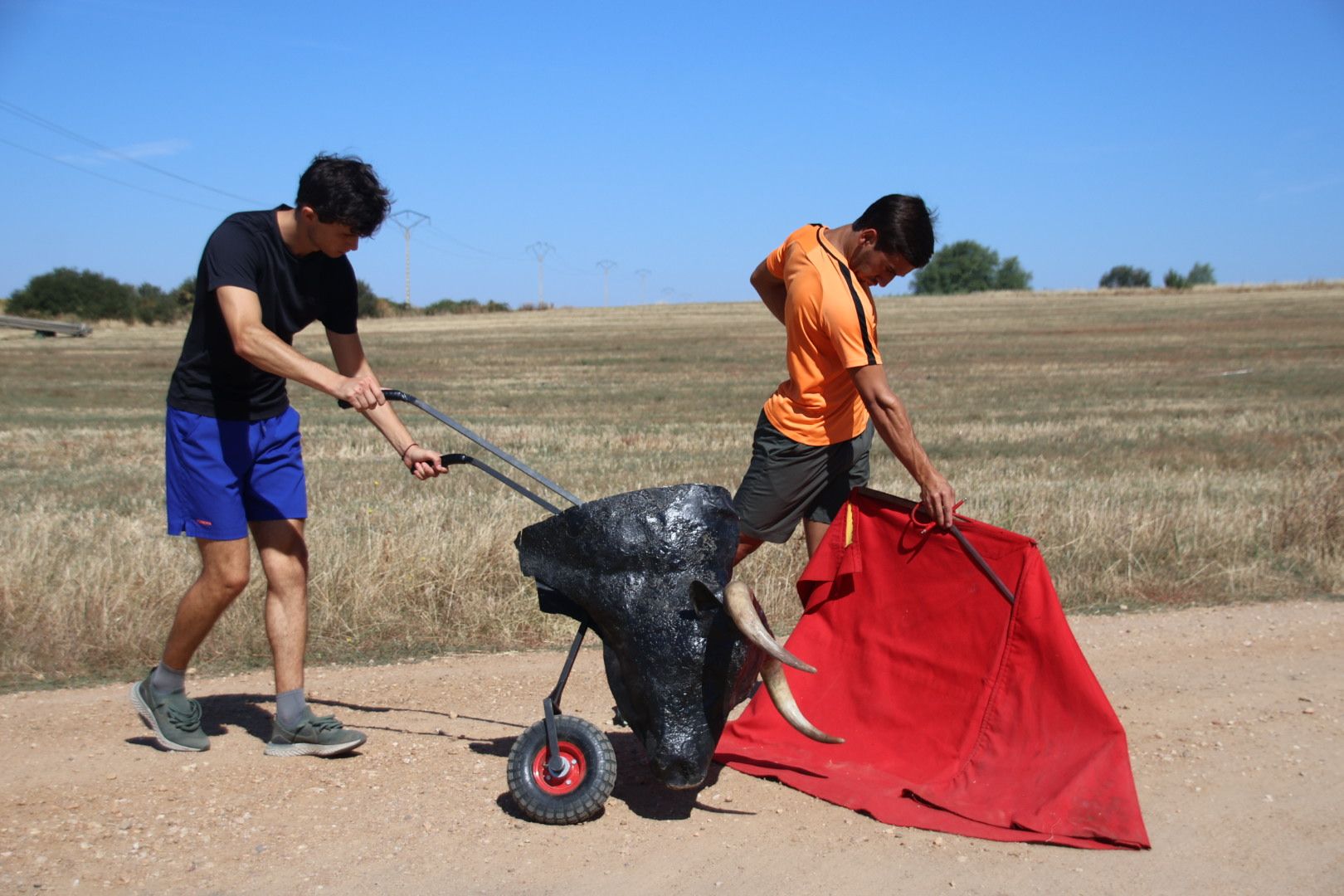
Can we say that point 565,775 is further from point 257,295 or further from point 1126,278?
point 1126,278

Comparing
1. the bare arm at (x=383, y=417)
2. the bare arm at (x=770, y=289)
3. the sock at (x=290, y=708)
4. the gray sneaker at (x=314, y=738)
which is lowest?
the gray sneaker at (x=314, y=738)

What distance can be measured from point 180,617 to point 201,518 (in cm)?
46

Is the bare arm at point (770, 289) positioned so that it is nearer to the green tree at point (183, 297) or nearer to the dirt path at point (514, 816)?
the dirt path at point (514, 816)

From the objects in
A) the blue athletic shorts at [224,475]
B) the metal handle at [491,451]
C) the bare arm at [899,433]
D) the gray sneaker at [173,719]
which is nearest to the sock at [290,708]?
the gray sneaker at [173,719]

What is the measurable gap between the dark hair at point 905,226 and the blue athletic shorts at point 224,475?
2.32 m

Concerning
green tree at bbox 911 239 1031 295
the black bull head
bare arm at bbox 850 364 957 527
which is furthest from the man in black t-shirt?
green tree at bbox 911 239 1031 295

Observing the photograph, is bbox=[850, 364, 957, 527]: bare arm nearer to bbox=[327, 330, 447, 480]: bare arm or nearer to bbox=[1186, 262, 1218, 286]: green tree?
bbox=[327, 330, 447, 480]: bare arm

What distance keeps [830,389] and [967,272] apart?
397 feet

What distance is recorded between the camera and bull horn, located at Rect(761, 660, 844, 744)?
3770 millimetres

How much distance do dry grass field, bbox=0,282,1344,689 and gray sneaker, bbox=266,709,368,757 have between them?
1413 mm

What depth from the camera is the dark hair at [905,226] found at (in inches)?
179

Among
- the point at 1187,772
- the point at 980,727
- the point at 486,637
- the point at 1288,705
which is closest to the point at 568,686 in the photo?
the point at 486,637

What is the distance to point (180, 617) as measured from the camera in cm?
470

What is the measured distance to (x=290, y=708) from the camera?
4.63 meters
